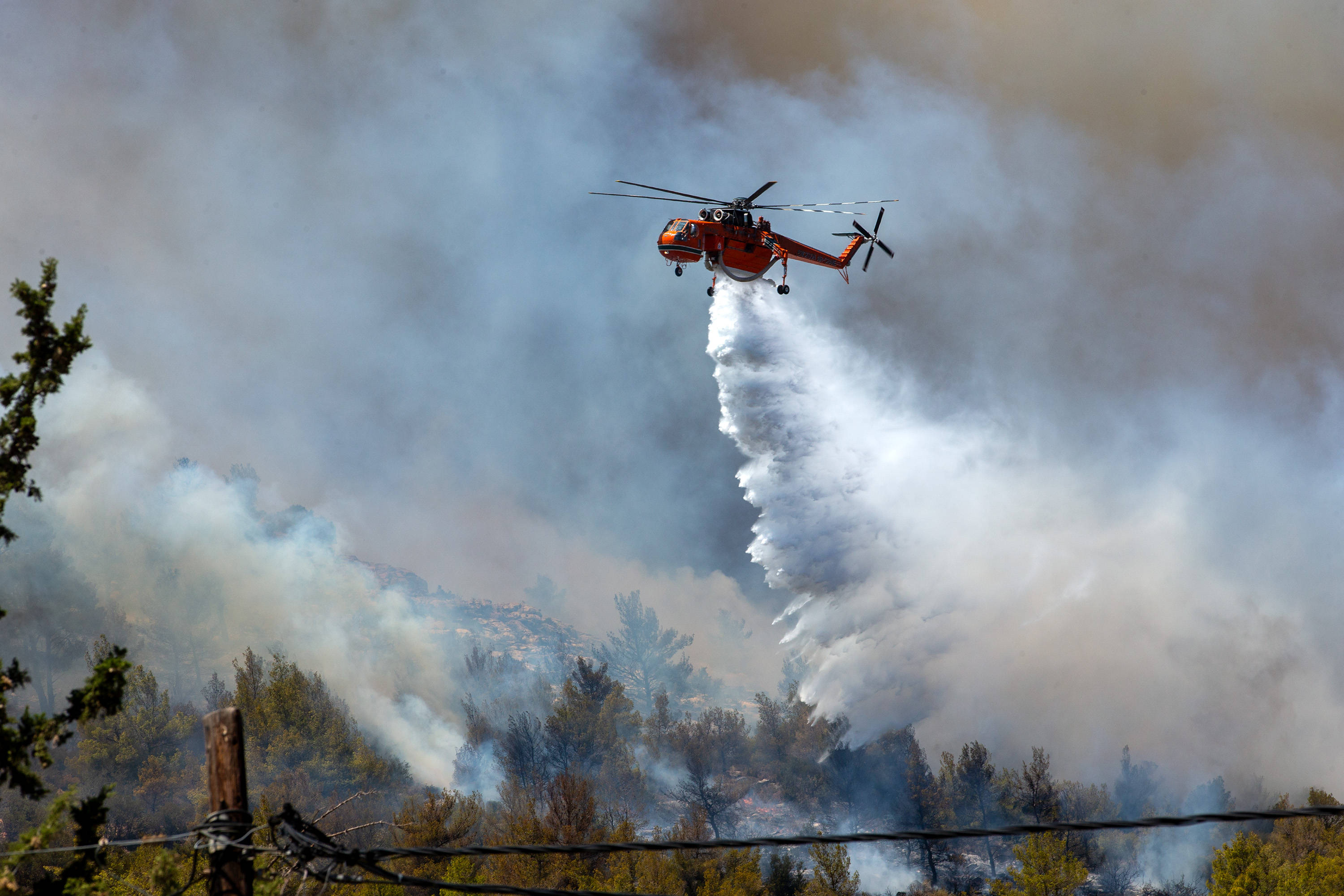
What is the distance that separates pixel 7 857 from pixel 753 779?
151543mm

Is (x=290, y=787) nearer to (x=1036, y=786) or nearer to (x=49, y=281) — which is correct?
(x=1036, y=786)

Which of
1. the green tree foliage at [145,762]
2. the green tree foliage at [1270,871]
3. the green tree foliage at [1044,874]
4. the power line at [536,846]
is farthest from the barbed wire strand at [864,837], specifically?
the green tree foliage at [145,762]

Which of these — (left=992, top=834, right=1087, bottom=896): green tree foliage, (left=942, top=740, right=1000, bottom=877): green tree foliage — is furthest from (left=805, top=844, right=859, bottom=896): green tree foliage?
(left=942, top=740, right=1000, bottom=877): green tree foliage

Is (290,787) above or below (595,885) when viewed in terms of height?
above

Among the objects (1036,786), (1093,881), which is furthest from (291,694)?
(1093,881)

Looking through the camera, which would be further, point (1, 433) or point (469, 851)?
point (1, 433)

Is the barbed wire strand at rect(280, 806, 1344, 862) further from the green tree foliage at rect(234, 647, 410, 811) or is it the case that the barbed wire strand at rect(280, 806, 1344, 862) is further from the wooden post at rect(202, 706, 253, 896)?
the green tree foliage at rect(234, 647, 410, 811)

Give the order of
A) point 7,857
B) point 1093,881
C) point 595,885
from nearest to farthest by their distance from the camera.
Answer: point 7,857, point 595,885, point 1093,881

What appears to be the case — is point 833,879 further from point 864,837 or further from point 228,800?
point 864,837

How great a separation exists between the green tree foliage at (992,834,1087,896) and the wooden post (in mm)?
74850

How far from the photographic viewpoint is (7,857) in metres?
10.0

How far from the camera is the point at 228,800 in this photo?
32.0 feet

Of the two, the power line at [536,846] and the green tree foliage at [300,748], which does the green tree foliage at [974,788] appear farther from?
the power line at [536,846]

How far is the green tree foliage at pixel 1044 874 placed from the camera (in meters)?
70.8
